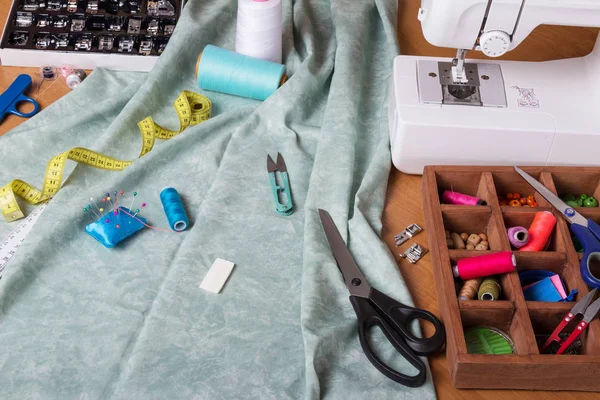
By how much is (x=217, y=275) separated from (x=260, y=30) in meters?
0.83

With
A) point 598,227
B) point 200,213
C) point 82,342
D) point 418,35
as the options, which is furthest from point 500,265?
point 418,35

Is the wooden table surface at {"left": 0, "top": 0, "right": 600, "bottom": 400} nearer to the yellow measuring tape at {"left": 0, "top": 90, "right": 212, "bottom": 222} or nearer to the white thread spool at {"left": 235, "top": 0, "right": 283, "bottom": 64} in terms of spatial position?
the yellow measuring tape at {"left": 0, "top": 90, "right": 212, "bottom": 222}

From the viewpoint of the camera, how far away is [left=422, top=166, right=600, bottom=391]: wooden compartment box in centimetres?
157

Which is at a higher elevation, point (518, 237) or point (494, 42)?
point (494, 42)

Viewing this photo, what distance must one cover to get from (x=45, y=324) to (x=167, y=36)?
3.50ft

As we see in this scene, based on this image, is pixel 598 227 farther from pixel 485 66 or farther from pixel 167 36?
pixel 167 36

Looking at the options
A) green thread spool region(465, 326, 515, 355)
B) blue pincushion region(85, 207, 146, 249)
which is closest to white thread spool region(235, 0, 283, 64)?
blue pincushion region(85, 207, 146, 249)

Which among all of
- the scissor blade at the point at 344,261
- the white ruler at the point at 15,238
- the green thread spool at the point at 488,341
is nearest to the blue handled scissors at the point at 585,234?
the green thread spool at the point at 488,341

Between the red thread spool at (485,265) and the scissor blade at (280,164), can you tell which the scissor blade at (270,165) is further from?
the red thread spool at (485,265)

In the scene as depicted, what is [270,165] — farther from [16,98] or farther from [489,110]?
[16,98]

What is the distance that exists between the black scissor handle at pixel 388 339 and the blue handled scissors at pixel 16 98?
3.71 feet

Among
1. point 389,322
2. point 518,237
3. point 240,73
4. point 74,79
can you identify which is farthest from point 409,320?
point 74,79

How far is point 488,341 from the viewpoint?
1.68m

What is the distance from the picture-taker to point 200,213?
77.2 inches
